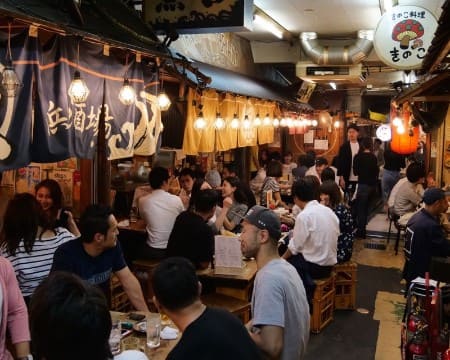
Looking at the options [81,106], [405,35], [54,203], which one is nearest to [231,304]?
[54,203]

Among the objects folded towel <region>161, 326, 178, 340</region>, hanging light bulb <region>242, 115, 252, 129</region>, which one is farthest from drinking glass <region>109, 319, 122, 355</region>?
hanging light bulb <region>242, 115, 252, 129</region>

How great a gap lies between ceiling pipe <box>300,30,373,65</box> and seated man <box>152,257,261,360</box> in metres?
11.5

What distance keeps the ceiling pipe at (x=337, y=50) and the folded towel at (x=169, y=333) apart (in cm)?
1076

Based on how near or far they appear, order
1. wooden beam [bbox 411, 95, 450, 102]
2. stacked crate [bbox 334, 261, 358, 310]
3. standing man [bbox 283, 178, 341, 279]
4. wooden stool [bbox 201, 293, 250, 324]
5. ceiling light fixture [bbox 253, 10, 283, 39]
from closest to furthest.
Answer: wooden stool [bbox 201, 293, 250, 324]
standing man [bbox 283, 178, 341, 279]
stacked crate [bbox 334, 261, 358, 310]
wooden beam [bbox 411, 95, 450, 102]
ceiling light fixture [bbox 253, 10, 283, 39]

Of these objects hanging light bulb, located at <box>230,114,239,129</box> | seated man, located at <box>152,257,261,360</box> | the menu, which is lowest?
the menu

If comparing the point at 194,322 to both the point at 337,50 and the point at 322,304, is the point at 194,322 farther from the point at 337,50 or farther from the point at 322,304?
the point at 337,50

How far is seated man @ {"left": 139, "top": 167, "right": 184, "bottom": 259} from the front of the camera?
8.15 meters

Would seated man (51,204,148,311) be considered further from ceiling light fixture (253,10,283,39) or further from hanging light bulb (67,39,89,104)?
ceiling light fixture (253,10,283,39)

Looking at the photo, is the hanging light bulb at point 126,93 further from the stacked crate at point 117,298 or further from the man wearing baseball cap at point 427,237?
the man wearing baseball cap at point 427,237

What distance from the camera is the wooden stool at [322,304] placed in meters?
7.99

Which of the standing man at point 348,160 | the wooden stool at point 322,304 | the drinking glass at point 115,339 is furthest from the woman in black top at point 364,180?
the drinking glass at point 115,339

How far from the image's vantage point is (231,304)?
6.80 meters

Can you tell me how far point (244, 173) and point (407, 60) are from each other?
8.89 metres

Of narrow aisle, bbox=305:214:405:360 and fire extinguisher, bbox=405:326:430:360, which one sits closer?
fire extinguisher, bbox=405:326:430:360
